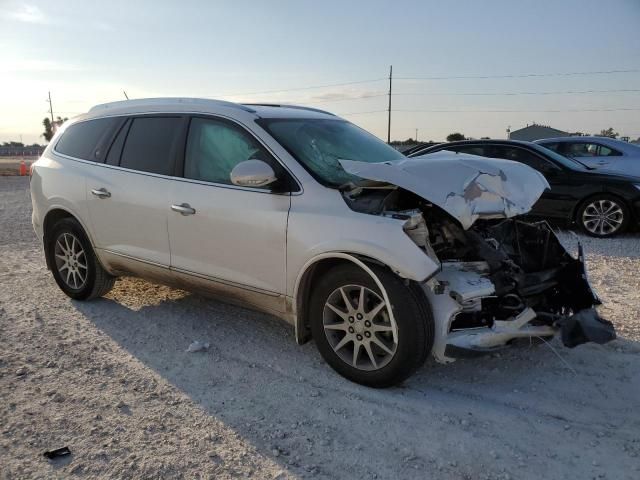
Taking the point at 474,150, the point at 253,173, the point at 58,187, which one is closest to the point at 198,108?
the point at 253,173

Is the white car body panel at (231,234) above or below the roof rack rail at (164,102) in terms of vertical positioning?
below

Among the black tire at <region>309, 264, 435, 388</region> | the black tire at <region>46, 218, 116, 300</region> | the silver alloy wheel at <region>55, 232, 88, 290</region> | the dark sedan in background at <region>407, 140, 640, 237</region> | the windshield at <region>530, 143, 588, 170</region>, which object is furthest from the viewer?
the windshield at <region>530, 143, 588, 170</region>

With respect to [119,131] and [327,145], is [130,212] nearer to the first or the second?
[119,131]

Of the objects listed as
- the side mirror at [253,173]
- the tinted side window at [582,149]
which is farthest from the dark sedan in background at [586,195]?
the side mirror at [253,173]

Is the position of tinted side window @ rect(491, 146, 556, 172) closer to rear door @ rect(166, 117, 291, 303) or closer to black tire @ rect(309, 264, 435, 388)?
rear door @ rect(166, 117, 291, 303)

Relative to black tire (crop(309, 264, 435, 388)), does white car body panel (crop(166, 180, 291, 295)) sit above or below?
above

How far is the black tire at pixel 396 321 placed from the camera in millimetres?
3236


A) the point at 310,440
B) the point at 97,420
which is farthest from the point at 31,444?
the point at 310,440

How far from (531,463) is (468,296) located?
3.13ft

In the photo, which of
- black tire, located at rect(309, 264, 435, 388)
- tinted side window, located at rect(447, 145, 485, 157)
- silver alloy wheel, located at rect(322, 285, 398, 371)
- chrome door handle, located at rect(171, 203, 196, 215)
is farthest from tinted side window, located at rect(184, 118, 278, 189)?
tinted side window, located at rect(447, 145, 485, 157)

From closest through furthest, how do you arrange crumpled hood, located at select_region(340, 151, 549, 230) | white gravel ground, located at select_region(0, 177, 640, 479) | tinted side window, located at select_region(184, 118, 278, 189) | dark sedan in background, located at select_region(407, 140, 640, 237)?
white gravel ground, located at select_region(0, 177, 640, 479) < crumpled hood, located at select_region(340, 151, 549, 230) < tinted side window, located at select_region(184, 118, 278, 189) < dark sedan in background, located at select_region(407, 140, 640, 237)

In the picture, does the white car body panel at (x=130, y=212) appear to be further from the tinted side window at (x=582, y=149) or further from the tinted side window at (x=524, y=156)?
the tinted side window at (x=582, y=149)

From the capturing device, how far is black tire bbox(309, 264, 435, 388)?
3236mm

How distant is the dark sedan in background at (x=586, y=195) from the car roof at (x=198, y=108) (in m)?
4.30
